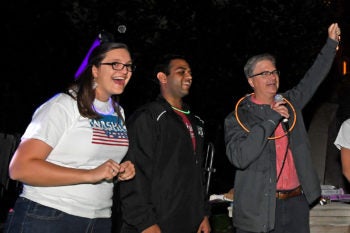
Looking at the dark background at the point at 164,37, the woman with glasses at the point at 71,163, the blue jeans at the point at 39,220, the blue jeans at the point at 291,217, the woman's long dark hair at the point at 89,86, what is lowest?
the blue jeans at the point at 291,217

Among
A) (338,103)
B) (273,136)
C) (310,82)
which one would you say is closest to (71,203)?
(273,136)

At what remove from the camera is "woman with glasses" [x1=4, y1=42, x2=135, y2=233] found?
279 centimetres

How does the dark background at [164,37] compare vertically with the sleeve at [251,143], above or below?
above

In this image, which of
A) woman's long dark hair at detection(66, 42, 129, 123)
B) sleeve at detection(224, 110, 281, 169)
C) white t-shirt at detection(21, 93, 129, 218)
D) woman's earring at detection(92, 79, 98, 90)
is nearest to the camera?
white t-shirt at detection(21, 93, 129, 218)

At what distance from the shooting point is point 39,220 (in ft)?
9.44

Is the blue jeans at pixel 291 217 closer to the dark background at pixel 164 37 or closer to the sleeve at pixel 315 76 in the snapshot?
the sleeve at pixel 315 76

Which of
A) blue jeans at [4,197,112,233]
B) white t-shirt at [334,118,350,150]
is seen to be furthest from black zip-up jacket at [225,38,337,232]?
blue jeans at [4,197,112,233]

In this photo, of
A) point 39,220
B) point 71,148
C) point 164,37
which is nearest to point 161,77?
point 71,148

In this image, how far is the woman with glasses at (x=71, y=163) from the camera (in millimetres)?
2785

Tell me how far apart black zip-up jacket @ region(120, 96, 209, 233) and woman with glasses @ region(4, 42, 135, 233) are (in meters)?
0.99

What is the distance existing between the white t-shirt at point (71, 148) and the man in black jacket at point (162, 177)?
1073 mm

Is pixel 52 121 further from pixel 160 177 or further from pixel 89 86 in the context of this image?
pixel 160 177

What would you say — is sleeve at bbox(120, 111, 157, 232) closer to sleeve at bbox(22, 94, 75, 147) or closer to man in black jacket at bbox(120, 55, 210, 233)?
man in black jacket at bbox(120, 55, 210, 233)

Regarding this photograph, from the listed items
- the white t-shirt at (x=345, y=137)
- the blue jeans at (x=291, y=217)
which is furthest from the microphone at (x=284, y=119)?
the blue jeans at (x=291, y=217)
